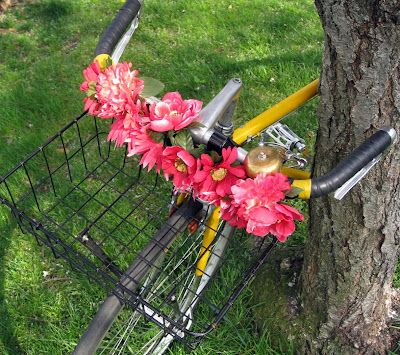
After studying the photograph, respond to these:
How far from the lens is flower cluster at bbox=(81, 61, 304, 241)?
1162mm

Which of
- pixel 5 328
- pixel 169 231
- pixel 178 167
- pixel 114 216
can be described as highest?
pixel 178 167

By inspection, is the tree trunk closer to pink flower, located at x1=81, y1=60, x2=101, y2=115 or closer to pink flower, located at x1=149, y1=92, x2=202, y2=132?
pink flower, located at x1=149, y1=92, x2=202, y2=132

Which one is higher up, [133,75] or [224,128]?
[133,75]

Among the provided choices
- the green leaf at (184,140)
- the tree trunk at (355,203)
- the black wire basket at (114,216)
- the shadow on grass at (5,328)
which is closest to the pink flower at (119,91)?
the green leaf at (184,140)

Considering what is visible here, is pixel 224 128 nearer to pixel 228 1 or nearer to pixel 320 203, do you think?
pixel 320 203

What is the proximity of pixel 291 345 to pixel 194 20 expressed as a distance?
128 inches

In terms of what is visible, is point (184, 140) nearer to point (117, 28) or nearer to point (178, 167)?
point (178, 167)

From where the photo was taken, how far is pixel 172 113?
1292 millimetres

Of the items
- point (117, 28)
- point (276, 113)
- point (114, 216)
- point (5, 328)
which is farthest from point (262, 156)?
point (5, 328)

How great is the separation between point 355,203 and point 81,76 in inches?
115

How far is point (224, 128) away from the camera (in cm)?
157

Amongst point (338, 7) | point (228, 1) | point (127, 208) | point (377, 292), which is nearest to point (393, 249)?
point (377, 292)

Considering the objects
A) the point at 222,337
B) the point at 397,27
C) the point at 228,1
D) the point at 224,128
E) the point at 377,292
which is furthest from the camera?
the point at 228,1

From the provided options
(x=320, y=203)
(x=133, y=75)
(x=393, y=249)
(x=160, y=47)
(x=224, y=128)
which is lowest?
(x=160, y=47)
